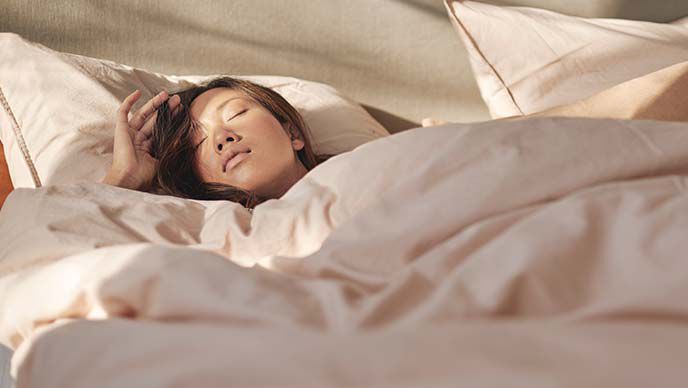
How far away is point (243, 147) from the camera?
1315 mm

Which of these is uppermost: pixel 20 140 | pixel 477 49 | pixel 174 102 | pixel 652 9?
pixel 652 9

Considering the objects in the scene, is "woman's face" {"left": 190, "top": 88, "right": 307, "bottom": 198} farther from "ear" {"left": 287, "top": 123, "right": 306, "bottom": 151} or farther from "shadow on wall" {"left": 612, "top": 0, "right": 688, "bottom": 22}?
"shadow on wall" {"left": 612, "top": 0, "right": 688, "bottom": 22}

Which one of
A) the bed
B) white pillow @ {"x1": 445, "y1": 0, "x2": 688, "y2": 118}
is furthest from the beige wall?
the bed

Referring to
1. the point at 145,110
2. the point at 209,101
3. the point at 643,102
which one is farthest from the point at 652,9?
the point at 145,110

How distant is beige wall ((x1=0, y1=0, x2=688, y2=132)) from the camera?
1686 mm

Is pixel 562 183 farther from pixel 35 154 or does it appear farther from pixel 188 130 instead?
pixel 35 154

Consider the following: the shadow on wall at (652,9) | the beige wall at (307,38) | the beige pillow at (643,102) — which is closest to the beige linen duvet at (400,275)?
the beige pillow at (643,102)

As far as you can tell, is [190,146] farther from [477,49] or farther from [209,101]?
[477,49]

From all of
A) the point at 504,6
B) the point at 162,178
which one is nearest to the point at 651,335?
the point at 162,178

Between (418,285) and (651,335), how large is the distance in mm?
196

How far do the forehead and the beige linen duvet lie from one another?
396 mm

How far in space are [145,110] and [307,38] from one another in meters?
0.55

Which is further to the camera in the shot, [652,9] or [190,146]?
[652,9]

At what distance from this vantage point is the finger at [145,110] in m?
1.41
